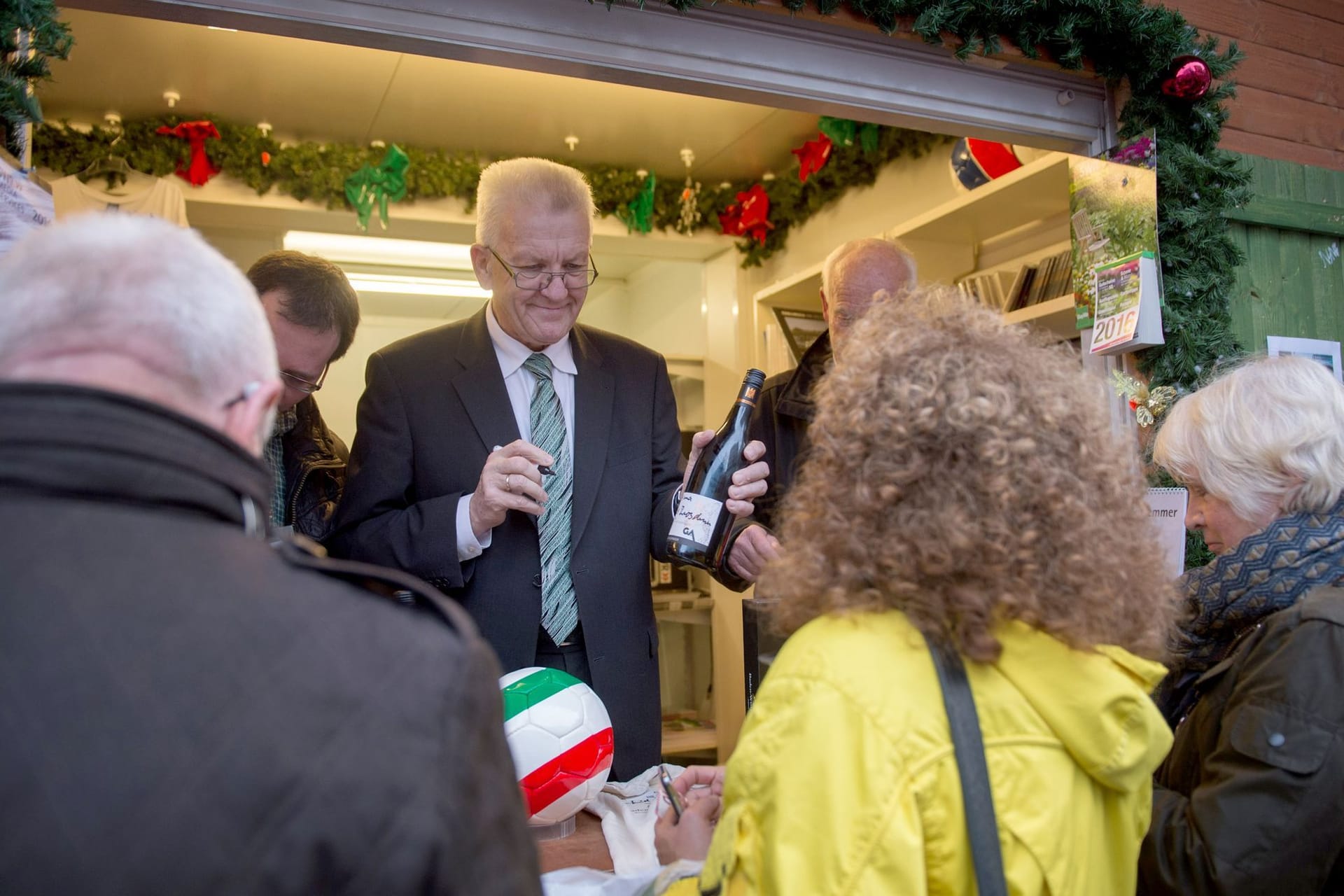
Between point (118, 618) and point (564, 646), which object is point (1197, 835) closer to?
point (564, 646)

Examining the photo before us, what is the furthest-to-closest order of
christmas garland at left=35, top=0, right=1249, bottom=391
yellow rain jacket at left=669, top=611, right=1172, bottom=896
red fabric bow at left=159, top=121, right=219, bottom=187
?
red fabric bow at left=159, top=121, right=219, bottom=187, christmas garland at left=35, top=0, right=1249, bottom=391, yellow rain jacket at left=669, top=611, right=1172, bottom=896

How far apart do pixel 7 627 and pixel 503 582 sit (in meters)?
1.42

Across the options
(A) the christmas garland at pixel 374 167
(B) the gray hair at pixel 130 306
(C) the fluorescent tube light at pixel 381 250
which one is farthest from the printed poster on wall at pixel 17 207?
(C) the fluorescent tube light at pixel 381 250

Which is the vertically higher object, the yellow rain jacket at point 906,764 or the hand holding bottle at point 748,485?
the hand holding bottle at point 748,485

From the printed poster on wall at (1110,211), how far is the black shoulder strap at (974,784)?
2.07 m

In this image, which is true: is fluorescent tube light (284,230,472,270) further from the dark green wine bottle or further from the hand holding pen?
the hand holding pen

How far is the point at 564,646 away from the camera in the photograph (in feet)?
6.70

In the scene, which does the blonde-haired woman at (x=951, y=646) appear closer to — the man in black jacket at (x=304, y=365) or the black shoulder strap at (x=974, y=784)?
the black shoulder strap at (x=974, y=784)

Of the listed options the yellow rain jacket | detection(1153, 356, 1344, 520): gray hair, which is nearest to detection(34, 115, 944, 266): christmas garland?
detection(1153, 356, 1344, 520): gray hair

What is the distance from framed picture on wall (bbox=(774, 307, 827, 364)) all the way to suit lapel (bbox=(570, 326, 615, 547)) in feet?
8.33

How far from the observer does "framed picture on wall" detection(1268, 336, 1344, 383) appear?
294cm

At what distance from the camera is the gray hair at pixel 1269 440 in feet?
5.31
